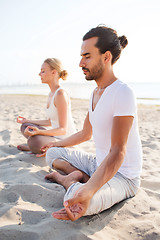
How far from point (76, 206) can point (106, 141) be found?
665mm

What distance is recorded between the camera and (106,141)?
2.07m

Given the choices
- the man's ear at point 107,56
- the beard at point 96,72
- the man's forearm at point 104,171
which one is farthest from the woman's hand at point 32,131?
the man's forearm at point 104,171

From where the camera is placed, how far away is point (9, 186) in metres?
2.33

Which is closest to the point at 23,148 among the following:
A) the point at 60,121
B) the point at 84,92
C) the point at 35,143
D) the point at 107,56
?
the point at 35,143

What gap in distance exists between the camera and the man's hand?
1.56 m

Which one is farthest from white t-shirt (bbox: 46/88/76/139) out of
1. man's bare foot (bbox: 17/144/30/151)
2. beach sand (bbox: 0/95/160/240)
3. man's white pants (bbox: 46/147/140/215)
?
man's white pants (bbox: 46/147/140/215)

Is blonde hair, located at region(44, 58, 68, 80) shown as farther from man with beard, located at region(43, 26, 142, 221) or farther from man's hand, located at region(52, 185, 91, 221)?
man's hand, located at region(52, 185, 91, 221)

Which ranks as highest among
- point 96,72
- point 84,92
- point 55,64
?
point 55,64

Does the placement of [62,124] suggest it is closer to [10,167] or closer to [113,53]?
[10,167]

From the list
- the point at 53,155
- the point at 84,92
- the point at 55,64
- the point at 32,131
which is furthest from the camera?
the point at 84,92

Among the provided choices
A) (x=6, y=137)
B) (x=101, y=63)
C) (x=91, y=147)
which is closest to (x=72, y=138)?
(x=101, y=63)

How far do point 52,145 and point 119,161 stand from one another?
4.35ft

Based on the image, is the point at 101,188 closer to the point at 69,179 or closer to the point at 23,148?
the point at 69,179

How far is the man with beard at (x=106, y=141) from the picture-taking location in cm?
166
